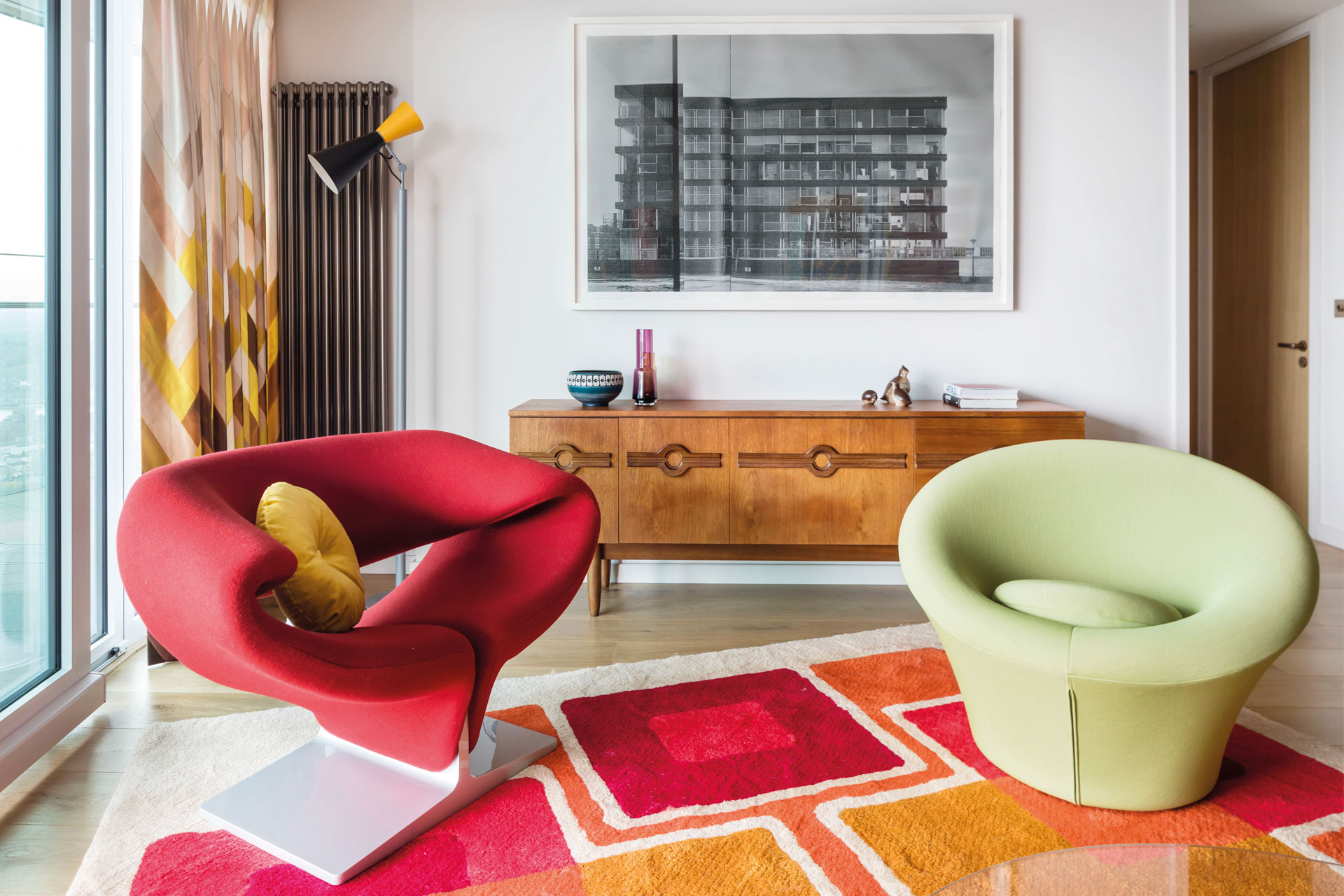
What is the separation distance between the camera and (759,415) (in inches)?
110

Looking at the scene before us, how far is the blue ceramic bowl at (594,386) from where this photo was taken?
293 cm

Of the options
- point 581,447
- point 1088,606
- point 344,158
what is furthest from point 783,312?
point 1088,606

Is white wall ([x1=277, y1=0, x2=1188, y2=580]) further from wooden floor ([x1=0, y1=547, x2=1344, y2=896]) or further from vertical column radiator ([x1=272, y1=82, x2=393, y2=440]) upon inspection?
wooden floor ([x1=0, y1=547, x2=1344, y2=896])

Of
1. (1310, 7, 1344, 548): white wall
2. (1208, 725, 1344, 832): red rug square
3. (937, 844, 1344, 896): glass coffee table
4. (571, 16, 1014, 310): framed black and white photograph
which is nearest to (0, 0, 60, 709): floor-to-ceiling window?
(571, 16, 1014, 310): framed black and white photograph

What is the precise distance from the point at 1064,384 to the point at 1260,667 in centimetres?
186

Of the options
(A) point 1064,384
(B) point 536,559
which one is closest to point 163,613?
(B) point 536,559

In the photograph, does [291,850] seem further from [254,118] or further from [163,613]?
[254,118]

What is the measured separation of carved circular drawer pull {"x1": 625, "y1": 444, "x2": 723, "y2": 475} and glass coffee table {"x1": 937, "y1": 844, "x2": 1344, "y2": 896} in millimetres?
1861

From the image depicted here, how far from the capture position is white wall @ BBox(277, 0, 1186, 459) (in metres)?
3.15

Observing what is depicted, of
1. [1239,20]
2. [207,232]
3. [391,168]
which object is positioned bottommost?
[207,232]

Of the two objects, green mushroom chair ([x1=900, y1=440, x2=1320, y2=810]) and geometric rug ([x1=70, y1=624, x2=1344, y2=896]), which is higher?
green mushroom chair ([x1=900, y1=440, x2=1320, y2=810])

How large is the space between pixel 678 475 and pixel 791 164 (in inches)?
50.5

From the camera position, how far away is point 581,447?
2850mm

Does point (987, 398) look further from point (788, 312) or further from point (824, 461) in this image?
point (788, 312)
